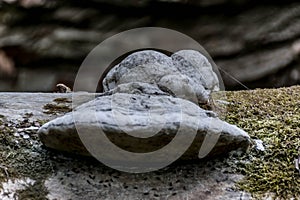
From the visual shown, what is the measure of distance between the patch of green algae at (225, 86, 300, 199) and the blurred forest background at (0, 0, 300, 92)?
0.99 metres

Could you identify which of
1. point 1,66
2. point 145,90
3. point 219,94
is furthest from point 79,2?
point 145,90

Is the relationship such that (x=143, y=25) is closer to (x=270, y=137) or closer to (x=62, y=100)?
(x=62, y=100)

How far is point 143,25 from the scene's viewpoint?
185 cm

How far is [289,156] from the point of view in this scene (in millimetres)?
459

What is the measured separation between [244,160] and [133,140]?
→ 151mm

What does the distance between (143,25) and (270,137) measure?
1.42 m

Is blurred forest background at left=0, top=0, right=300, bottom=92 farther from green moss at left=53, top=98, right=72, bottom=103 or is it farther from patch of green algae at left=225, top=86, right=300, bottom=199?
green moss at left=53, top=98, right=72, bottom=103

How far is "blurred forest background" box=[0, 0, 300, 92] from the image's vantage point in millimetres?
1743

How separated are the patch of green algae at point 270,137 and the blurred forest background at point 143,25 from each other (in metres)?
0.99

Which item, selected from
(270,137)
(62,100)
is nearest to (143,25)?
(62,100)

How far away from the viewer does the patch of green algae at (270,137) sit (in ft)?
1.39

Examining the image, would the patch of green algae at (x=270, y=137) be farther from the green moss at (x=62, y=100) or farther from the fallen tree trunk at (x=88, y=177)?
the green moss at (x=62, y=100)

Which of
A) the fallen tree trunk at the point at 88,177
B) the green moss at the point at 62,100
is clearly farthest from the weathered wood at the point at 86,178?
the green moss at the point at 62,100

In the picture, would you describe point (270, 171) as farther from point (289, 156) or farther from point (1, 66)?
point (1, 66)
